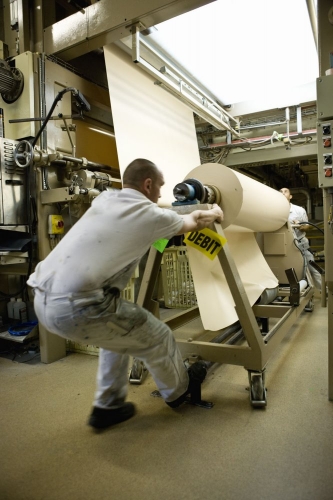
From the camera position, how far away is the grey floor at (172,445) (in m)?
1.14

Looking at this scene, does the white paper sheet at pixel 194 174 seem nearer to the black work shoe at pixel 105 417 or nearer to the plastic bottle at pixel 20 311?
the black work shoe at pixel 105 417

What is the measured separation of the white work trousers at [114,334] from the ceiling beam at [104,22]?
180 centimetres

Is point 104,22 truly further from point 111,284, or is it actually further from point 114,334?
point 114,334

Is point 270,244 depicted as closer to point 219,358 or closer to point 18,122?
point 219,358

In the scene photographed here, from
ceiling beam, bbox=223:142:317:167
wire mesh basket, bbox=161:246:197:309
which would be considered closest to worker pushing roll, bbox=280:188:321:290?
ceiling beam, bbox=223:142:317:167

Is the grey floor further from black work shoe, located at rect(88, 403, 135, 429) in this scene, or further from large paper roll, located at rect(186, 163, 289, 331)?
large paper roll, located at rect(186, 163, 289, 331)

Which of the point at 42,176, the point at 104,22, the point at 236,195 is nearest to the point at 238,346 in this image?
the point at 236,195

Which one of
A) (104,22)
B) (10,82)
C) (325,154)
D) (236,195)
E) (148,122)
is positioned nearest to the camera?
(325,154)

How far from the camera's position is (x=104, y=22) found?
223 cm

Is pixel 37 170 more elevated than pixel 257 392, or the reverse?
pixel 37 170

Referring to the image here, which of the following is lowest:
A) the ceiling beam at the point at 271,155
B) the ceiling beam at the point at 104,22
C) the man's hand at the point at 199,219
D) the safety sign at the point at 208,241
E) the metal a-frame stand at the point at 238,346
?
the metal a-frame stand at the point at 238,346

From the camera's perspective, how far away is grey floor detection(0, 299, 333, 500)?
114 centimetres

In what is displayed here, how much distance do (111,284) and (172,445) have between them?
70 centimetres

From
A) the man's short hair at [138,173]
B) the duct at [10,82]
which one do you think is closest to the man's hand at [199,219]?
the man's short hair at [138,173]
